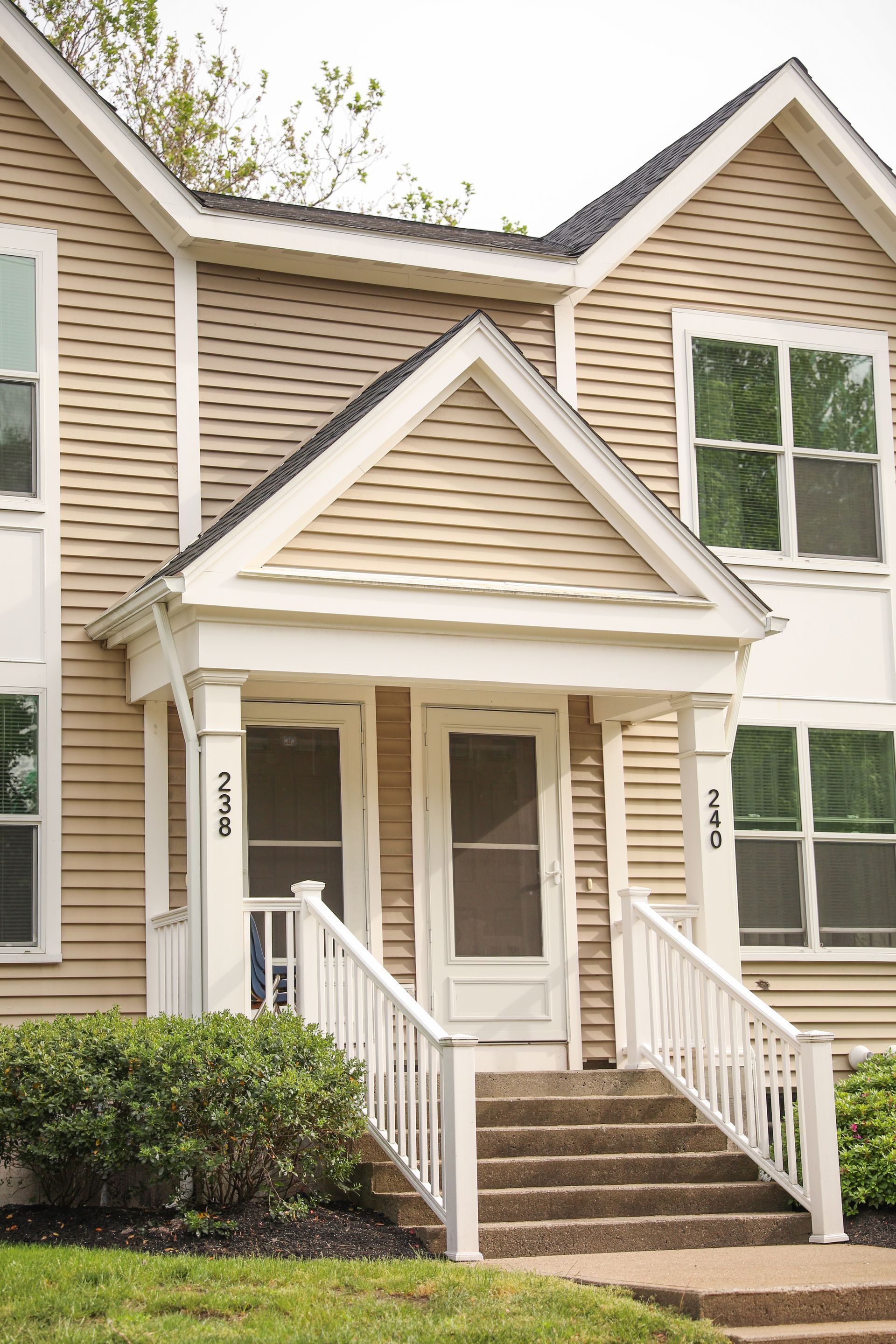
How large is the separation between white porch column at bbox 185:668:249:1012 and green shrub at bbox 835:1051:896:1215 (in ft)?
11.9

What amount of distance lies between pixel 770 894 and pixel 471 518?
13.1ft

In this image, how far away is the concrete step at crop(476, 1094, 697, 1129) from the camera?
881 centimetres

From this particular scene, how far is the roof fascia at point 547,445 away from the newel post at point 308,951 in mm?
2215

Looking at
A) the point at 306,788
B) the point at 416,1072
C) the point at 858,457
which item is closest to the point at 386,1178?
the point at 416,1072

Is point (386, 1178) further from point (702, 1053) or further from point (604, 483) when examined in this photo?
point (604, 483)

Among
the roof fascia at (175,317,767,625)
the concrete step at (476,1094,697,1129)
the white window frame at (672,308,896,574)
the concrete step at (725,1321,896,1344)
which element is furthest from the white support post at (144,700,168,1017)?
the concrete step at (725,1321,896,1344)

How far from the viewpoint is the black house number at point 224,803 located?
8602 millimetres

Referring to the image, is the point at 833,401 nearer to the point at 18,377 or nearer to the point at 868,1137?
the point at 868,1137

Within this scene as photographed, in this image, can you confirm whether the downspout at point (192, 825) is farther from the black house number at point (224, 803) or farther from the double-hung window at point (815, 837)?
the double-hung window at point (815, 837)

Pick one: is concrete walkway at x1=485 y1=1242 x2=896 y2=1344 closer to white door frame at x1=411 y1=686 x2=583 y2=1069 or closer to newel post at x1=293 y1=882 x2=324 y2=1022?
newel post at x1=293 y1=882 x2=324 y2=1022

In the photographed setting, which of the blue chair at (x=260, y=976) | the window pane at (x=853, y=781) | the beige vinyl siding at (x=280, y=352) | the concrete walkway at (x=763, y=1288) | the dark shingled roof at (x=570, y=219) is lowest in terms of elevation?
the concrete walkway at (x=763, y=1288)

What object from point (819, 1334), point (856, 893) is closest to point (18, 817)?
point (819, 1334)

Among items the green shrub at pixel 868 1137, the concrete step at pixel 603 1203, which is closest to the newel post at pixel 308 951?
the concrete step at pixel 603 1203

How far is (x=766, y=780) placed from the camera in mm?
11602
